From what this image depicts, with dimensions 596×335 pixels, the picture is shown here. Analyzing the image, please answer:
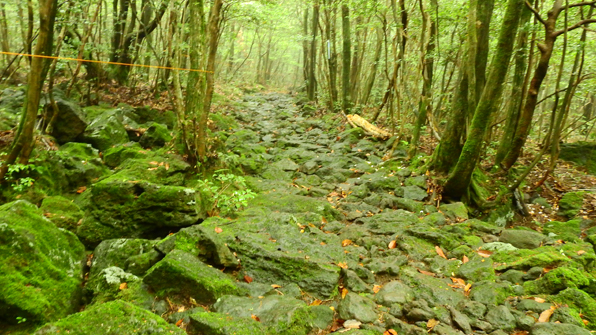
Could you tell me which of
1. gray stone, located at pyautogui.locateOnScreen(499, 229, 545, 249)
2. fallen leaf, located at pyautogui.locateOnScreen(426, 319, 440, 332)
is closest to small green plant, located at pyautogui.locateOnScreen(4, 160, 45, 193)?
fallen leaf, located at pyautogui.locateOnScreen(426, 319, 440, 332)

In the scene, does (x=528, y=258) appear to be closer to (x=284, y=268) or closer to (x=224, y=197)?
(x=284, y=268)

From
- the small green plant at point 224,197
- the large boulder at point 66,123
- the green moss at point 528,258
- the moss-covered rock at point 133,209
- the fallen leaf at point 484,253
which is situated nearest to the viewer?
the green moss at point 528,258

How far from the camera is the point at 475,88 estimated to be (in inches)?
297

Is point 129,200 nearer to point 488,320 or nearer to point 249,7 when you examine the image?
point 488,320

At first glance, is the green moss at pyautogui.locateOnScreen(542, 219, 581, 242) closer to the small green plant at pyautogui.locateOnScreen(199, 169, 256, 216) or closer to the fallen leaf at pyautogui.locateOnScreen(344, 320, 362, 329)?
the fallen leaf at pyautogui.locateOnScreen(344, 320, 362, 329)

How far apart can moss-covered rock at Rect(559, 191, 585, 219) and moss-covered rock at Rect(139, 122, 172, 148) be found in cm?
1002

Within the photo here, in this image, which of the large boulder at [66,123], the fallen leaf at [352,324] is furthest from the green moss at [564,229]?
the large boulder at [66,123]

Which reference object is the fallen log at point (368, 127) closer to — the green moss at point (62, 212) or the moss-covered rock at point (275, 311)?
the moss-covered rock at point (275, 311)

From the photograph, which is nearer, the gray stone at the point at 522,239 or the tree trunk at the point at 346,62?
the gray stone at the point at 522,239

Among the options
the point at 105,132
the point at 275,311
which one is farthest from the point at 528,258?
the point at 105,132

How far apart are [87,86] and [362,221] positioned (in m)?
10.3

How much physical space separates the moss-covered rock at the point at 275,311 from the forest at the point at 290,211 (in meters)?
0.02

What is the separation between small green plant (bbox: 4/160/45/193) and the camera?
5.19 meters

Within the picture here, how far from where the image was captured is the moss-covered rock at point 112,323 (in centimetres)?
225
